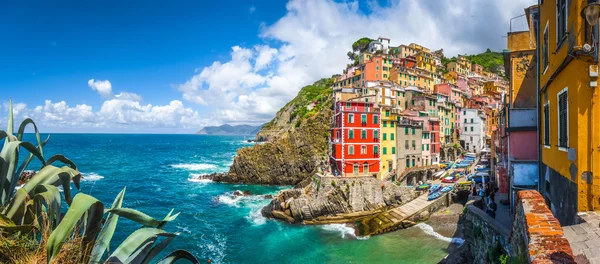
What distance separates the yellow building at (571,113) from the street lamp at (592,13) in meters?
0.22

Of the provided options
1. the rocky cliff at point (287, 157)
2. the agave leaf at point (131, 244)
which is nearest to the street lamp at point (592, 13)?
the agave leaf at point (131, 244)

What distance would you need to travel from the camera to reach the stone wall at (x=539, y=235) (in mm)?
5523

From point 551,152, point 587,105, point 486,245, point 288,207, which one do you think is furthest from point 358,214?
point 587,105

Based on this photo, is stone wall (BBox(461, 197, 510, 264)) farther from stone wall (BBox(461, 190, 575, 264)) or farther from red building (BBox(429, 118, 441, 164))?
red building (BBox(429, 118, 441, 164))

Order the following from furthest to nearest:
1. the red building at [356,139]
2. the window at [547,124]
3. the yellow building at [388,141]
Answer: the yellow building at [388,141] → the red building at [356,139] → the window at [547,124]

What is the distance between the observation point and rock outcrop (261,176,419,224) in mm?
35188

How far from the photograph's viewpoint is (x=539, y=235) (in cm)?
613

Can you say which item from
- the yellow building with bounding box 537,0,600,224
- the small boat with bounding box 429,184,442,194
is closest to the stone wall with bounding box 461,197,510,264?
the yellow building with bounding box 537,0,600,224

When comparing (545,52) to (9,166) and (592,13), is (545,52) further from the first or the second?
(9,166)

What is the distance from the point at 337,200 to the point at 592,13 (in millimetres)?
31211

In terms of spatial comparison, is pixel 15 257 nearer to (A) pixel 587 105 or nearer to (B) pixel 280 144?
(A) pixel 587 105

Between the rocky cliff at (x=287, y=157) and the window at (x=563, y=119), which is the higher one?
the window at (x=563, y=119)

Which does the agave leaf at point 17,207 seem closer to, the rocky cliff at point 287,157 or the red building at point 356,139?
the red building at point 356,139

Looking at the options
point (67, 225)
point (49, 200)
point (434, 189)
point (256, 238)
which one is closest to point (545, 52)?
point (67, 225)
